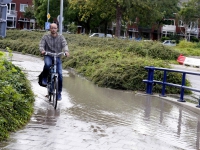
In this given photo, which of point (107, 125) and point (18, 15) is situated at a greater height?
point (18, 15)

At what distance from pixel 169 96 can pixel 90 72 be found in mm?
4726

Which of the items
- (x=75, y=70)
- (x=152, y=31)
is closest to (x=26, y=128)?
(x=75, y=70)

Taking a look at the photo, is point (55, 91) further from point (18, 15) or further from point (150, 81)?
point (18, 15)

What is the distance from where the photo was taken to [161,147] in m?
6.72

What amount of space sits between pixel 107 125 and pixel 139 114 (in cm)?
169

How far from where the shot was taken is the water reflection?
304 inches

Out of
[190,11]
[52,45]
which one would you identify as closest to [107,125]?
[52,45]

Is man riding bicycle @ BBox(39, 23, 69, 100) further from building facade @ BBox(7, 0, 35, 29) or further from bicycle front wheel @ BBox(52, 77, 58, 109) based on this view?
building facade @ BBox(7, 0, 35, 29)

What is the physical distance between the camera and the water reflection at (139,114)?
7723mm

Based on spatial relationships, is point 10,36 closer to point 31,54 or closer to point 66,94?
point 31,54

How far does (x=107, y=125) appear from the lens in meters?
7.90

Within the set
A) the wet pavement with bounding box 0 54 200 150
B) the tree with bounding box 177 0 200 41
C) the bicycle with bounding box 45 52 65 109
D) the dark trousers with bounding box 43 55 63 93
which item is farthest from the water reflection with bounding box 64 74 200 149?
the tree with bounding box 177 0 200 41

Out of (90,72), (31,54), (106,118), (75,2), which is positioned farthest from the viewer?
(75,2)

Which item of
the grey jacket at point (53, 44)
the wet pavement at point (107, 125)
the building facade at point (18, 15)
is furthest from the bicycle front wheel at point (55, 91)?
the building facade at point (18, 15)
